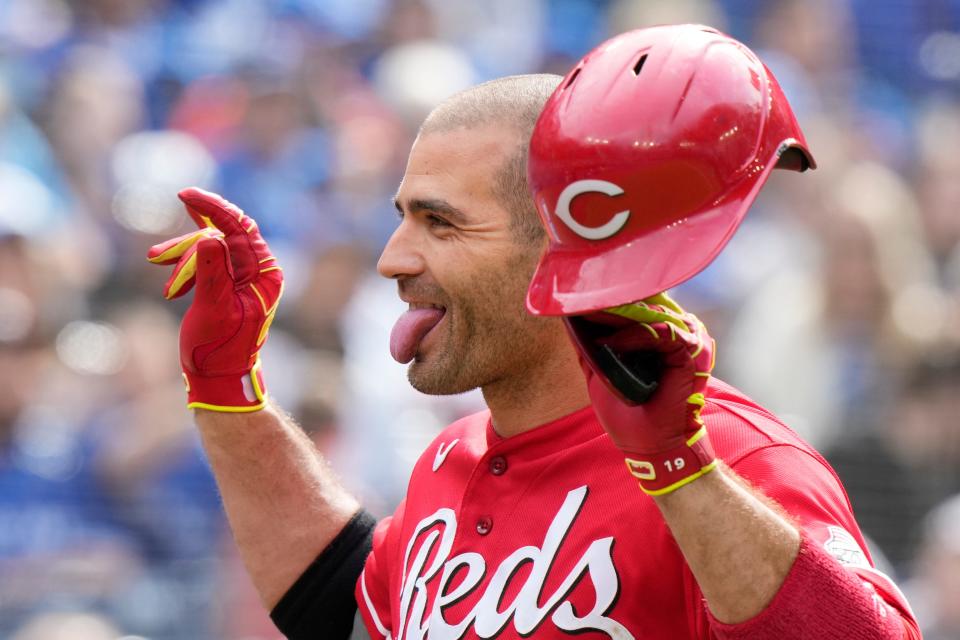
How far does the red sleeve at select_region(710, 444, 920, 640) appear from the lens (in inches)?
68.9

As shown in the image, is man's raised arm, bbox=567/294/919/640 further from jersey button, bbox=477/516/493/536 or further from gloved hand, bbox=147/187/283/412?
gloved hand, bbox=147/187/283/412

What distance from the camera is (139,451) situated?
498 cm

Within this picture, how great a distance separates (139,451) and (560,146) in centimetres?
350

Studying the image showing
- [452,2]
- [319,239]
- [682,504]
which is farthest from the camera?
[452,2]

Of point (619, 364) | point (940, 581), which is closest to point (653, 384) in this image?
point (619, 364)

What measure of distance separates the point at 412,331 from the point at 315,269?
127 inches

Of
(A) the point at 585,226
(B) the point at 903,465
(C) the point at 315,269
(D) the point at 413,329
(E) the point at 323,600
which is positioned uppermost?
(A) the point at 585,226

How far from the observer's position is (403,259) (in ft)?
8.12

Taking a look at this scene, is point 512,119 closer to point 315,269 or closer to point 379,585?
point 379,585

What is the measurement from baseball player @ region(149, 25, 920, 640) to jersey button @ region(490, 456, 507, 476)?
0.03ft

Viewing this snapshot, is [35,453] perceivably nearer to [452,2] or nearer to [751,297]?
[751,297]

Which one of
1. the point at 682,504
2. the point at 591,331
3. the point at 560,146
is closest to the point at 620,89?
the point at 560,146

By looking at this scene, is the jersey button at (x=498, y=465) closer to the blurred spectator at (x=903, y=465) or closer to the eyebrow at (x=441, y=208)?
the eyebrow at (x=441, y=208)

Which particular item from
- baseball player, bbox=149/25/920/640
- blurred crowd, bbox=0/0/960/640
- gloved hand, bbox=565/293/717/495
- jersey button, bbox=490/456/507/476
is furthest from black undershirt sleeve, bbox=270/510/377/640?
blurred crowd, bbox=0/0/960/640
